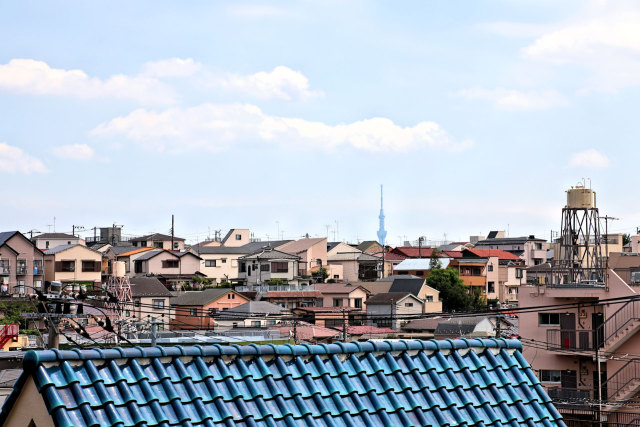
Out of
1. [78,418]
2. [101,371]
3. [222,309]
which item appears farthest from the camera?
[222,309]

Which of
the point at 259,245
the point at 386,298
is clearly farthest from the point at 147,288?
the point at 259,245

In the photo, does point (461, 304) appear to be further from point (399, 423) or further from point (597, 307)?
point (399, 423)

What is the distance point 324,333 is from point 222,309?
455 inches

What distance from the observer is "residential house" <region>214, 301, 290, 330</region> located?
58484 mm

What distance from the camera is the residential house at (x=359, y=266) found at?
94.9m

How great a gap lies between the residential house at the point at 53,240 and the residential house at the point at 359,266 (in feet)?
102

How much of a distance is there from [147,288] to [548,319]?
3997 cm

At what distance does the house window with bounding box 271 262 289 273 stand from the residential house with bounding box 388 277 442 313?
51.1 feet

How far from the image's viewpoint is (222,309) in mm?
64812

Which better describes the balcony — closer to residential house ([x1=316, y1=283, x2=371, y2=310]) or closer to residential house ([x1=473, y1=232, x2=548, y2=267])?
residential house ([x1=316, y1=283, x2=371, y2=310])

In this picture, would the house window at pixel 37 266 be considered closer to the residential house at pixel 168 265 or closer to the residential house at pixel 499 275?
the residential house at pixel 168 265

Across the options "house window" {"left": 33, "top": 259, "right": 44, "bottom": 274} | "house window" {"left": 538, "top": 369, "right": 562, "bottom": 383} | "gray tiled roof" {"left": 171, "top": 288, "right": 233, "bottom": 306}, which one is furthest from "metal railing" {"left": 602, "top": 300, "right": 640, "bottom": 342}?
"house window" {"left": 33, "top": 259, "right": 44, "bottom": 274}

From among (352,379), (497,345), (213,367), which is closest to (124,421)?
(213,367)

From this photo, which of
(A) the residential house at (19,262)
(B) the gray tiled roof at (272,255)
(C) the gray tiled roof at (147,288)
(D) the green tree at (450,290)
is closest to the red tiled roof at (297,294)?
(C) the gray tiled roof at (147,288)
